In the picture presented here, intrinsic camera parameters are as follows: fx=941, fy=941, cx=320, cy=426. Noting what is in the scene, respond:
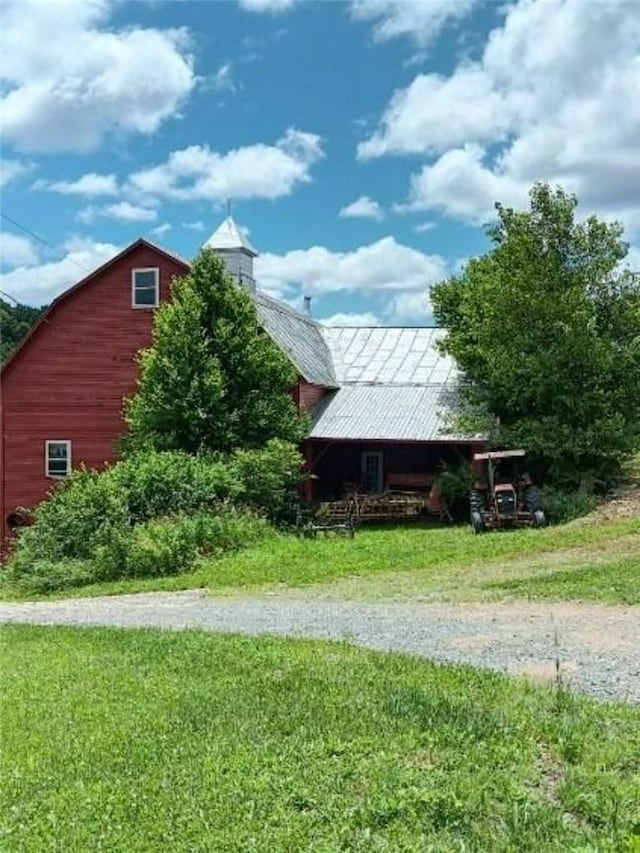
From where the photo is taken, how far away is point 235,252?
30.4m

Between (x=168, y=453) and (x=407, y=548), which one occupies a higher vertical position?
(x=168, y=453)

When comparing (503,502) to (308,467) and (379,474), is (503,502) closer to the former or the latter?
(308,467)

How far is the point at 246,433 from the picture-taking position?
23.9 metres

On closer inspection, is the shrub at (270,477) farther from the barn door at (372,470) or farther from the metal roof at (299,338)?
the barn door at (372,470)

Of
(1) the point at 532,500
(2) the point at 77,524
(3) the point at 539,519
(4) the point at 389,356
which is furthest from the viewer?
(4) the point at 389,356

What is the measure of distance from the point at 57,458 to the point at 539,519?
1440 centimetres

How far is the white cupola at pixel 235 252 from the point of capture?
99.2ft

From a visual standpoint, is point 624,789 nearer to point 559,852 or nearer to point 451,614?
point 559,852

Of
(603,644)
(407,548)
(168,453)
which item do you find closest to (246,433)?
(168,453)

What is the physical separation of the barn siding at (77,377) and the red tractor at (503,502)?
10.6m

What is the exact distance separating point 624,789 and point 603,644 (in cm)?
429

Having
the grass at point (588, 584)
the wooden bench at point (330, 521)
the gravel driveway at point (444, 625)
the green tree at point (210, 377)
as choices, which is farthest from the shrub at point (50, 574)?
the grass at point (588, 584)

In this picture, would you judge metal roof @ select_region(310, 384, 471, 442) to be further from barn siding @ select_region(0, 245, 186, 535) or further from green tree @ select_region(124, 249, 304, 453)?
barn siding @ select_region(0, 245, 186, 535)

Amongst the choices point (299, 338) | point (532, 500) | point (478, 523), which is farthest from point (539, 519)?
point (299, 338)
